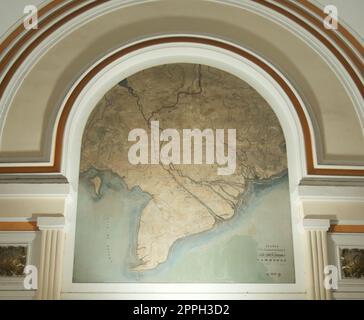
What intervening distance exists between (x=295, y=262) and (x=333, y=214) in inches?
29.9

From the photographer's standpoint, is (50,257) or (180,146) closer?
(50,257)

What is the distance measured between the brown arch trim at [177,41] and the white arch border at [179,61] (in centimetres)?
5

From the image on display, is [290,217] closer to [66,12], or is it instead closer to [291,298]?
[291,298]

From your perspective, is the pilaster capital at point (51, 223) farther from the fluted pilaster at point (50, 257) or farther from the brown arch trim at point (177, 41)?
the brown arch trim at point (177, 41)

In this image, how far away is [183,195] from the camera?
723 cm

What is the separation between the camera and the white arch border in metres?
6.77

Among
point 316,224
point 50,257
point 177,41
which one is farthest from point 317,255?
point 177,41

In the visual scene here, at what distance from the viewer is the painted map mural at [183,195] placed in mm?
6906

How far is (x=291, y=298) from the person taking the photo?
6.76 m

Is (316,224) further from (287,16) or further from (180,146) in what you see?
(287,16)

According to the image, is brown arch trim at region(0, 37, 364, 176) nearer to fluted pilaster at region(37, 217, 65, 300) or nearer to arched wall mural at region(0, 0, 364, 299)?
arched wall mural at region(0, 0, 364, 299)

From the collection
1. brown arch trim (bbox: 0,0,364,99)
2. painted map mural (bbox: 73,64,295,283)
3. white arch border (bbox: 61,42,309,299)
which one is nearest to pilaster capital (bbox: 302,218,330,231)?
white arch border (bbox: 61,42,309,299)

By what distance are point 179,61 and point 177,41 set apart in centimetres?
28
